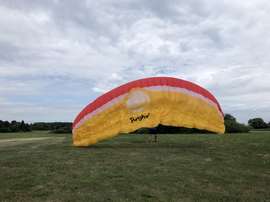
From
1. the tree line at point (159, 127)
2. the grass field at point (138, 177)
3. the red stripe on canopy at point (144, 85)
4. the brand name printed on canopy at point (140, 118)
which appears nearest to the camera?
the grass field at point (138, 177)

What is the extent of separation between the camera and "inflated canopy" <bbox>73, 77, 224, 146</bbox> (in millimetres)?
15102

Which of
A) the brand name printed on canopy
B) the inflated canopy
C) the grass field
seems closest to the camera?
the grass field

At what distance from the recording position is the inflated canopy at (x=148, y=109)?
49.5ft

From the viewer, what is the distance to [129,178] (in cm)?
821

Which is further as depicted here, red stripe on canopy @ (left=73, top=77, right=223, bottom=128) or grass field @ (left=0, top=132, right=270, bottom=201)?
red stripe on canopy @ (left=73, top=77, right=223, bottom=128)

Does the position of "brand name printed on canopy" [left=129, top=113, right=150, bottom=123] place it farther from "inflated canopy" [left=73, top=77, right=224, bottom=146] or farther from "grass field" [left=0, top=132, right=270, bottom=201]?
"grass field" [left=0, top=132, right=270, bottom=201]

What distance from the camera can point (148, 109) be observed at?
15.4 metres

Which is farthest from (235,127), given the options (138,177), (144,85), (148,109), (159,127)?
(138,177)

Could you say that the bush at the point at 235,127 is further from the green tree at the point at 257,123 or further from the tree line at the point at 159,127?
the green tree at the point at 257,123

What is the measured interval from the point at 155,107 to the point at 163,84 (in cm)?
105

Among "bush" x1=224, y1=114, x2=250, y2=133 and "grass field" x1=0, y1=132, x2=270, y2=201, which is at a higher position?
"bush" x1=224, y1=114, x2=250, y2=133

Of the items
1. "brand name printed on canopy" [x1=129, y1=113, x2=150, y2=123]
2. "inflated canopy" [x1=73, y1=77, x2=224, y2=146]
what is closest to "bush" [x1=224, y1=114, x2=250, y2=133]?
"inflated canopy" [x1=73, y1=77, x2=224, y2=146]

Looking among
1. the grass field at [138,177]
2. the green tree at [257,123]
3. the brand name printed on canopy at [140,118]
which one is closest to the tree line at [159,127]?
the green tree at [257,123]

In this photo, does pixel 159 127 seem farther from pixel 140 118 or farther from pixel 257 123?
pixel 257 123
